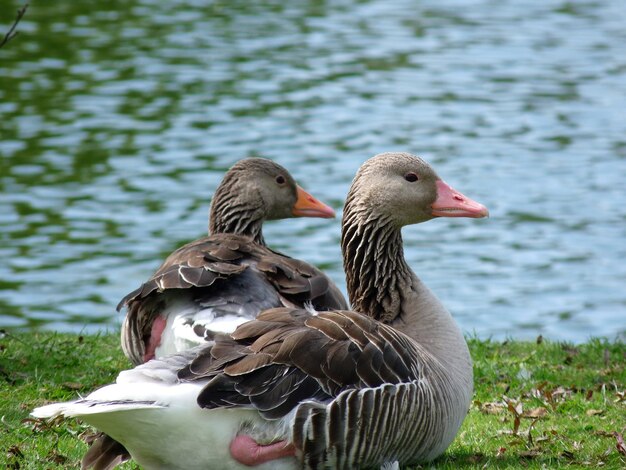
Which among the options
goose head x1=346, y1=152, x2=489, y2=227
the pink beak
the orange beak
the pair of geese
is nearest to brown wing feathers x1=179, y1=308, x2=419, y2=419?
the pair of geese

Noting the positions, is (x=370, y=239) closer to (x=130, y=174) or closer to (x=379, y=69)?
(x=130, y=174)

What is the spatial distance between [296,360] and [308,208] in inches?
168

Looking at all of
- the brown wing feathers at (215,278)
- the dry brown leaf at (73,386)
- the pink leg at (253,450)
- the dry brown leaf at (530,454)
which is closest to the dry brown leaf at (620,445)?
the dry brown leaf at (530,454)

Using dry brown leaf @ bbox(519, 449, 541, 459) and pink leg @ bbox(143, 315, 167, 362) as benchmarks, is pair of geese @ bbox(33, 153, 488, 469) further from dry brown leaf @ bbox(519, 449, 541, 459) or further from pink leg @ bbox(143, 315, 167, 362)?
dry brown leaf @ bbox(519, 449, 541, 459)

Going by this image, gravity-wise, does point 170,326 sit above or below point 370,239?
below

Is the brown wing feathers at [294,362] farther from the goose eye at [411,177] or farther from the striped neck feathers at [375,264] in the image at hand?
the goose eye at [411,177]

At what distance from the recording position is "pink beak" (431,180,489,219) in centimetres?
761

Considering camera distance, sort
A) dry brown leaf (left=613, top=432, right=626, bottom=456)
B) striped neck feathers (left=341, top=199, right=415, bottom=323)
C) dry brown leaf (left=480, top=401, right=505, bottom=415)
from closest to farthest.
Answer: dry brown leaf (left=613, top=432, right=626, bottom=456)
striped neck feathers (left=341, top=199, right=415, bottom=323)
dry brown leaf (left=480, top=401, right=505, bottom=415)

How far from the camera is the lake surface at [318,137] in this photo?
1614cm

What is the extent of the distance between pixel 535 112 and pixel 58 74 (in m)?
10.2

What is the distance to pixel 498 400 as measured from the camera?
827 cm

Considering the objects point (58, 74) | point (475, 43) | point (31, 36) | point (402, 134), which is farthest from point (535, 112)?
point (31, 36)

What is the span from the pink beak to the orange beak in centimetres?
251

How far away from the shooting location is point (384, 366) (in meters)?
6.22
